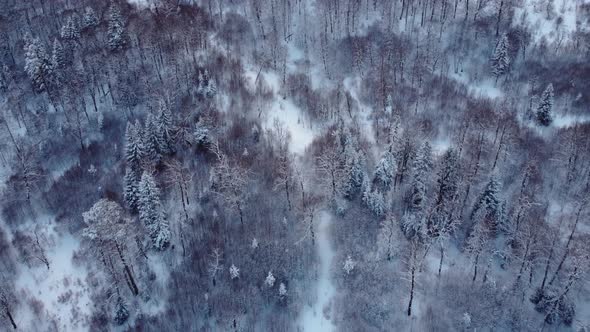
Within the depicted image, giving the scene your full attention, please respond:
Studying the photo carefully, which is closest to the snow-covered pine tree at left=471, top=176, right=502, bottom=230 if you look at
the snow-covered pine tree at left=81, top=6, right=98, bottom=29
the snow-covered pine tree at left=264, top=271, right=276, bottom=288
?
the snow-covered pine tree at left=264, top=271, right=276, bottom=288

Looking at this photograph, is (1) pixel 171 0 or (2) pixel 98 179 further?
(1) pixel 171 0

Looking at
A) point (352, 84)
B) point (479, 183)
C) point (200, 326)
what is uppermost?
point (352, 84)

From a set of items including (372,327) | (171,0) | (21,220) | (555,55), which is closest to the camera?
(372,327)

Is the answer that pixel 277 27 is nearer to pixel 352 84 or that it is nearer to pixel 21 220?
pixel 352 84

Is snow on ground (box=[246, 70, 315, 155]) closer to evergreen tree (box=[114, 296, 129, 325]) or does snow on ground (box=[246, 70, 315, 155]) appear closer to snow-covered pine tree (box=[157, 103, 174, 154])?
snow-covered pine tree (box=[157, 103, 174, 154])

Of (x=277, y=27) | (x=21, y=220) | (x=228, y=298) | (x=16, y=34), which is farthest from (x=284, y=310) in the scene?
(x=16, y=34)

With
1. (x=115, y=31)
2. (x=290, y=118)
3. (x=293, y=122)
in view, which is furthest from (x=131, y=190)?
(x=115, y=31)

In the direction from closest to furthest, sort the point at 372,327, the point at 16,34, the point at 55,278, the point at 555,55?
the point at 372,327 → the point at 55,278 → the point at 555,55 → the point at 16,34
